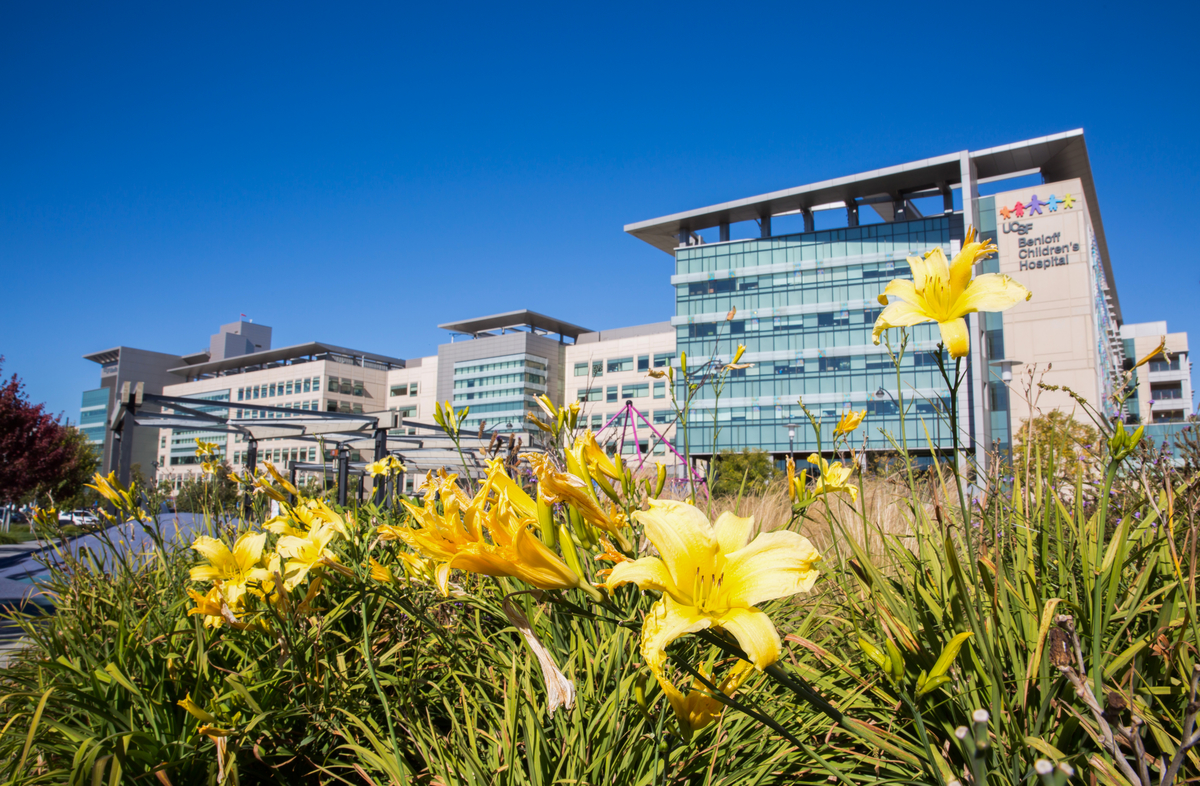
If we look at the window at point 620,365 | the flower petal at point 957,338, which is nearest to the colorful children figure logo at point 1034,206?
the window at point 620,365

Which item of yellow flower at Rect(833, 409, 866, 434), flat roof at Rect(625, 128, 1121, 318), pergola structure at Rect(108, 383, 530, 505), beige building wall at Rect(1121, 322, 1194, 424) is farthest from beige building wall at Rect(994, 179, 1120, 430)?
yellow flower at Rect(833, 409, 866, 434)

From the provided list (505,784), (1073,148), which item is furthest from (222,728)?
(1073,148)

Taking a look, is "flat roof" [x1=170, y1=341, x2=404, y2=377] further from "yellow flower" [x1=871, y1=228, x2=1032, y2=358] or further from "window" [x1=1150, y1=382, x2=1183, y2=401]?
"window" [x1=1150, y1=382, x2=1183, y2=401]

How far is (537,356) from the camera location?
54.2 metres

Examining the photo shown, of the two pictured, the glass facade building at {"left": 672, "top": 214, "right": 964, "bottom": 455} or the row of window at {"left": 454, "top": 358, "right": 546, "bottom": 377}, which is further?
the row of window at {"left": 454, "top": 358, "right": 546, "bottom": 377}

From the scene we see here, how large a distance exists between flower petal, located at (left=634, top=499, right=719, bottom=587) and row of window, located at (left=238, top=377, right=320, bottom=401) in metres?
62.7

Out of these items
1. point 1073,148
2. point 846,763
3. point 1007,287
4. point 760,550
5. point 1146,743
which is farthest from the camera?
point 1073,148

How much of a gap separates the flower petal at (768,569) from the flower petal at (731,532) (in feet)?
0.11

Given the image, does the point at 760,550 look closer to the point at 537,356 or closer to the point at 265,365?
the point at 537,356

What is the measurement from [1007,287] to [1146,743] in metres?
1.03

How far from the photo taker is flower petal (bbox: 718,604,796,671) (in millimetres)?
729

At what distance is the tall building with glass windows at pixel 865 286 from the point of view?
37.4 meters

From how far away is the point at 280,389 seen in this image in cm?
6050

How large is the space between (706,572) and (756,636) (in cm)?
14
